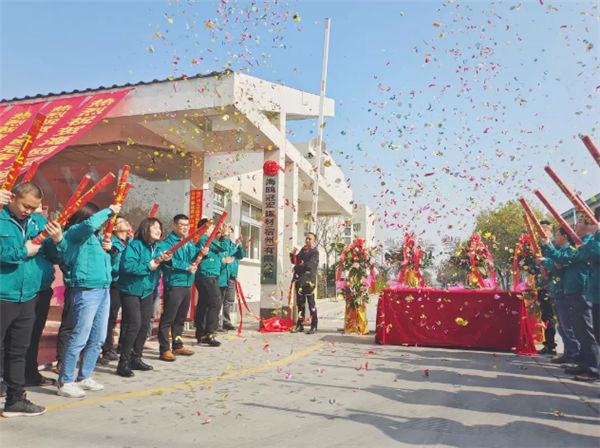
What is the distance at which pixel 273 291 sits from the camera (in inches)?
369

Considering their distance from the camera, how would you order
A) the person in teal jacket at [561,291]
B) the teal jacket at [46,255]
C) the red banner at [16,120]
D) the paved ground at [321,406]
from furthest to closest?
the red banner at [16,120]
the person in teal jacket at [561,291]
the teal jacket at [46,255]
the paved ground at [321,406]

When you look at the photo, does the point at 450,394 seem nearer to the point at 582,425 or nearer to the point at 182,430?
the point at 582,425

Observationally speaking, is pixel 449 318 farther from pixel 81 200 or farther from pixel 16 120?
pixel 16 120

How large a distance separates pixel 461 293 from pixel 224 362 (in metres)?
3.98

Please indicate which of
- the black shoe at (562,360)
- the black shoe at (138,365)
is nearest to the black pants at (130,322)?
the black shoe at (138,365)

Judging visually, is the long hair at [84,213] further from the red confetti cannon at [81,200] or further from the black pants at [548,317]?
the black pants at [548,317]

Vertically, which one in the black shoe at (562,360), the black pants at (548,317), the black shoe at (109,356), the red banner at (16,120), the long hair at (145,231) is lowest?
the black shoe at (562,360)

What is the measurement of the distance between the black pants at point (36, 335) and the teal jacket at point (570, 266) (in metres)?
5.42

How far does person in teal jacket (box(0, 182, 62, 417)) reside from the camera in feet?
10.7

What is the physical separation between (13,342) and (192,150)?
23.8 ft

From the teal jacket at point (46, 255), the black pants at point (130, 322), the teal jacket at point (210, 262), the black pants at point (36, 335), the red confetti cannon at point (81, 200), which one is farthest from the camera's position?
the teal jacket at point (210, 262)

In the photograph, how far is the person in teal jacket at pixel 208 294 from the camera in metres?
6.70

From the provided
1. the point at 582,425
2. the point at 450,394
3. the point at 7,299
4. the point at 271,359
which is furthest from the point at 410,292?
the point at 7,299

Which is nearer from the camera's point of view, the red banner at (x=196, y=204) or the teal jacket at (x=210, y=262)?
the teal jacket at (x=210, y=262)
